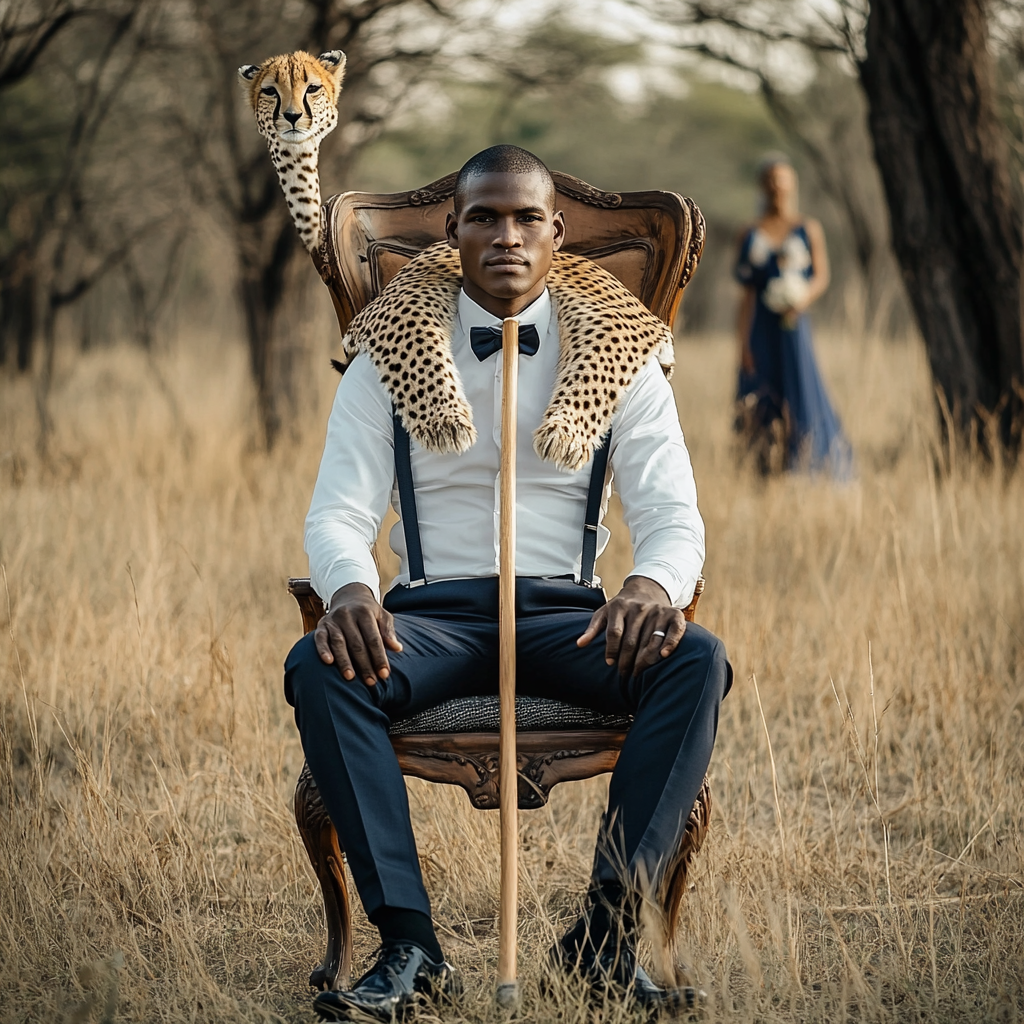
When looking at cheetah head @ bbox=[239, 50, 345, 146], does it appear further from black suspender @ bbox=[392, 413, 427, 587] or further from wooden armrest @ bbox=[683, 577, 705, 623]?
wooden armrest @ bbox=[683, 577, 705, 623]

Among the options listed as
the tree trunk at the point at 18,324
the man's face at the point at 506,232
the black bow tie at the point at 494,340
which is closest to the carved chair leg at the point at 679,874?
the black bow tie at the point at 494,340

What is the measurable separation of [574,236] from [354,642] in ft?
4.13

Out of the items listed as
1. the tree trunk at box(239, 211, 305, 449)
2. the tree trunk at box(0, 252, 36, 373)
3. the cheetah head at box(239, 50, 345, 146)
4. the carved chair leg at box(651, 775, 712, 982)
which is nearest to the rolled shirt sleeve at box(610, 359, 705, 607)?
the carved chair leg at box(651, 775, 712, 982)

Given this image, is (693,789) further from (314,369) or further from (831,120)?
(831,120)

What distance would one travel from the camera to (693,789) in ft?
7.06

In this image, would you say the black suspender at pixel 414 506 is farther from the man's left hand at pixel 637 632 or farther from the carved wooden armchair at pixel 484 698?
the man's left hand at pixel 637 632


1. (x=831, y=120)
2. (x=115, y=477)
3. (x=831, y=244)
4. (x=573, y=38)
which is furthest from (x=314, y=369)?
(x=831, y=244)

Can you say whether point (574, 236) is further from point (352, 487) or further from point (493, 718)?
point (493, 718)

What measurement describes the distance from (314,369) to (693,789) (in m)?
6.02

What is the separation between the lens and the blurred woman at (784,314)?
7.19 m

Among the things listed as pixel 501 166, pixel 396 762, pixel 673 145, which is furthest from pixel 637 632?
pixel 673 145

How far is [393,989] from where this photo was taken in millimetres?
2014

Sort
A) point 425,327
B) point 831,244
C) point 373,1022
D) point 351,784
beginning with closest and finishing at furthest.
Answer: point 373,1022 → point 351,784 → point 425,327 → point 831,244

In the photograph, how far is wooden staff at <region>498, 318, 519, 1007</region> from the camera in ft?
6.89
